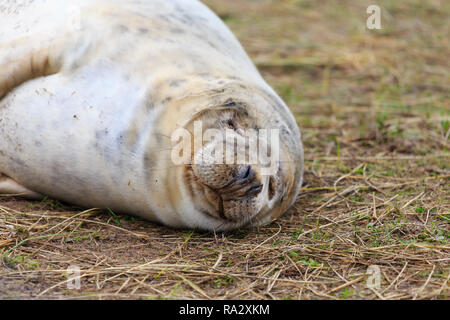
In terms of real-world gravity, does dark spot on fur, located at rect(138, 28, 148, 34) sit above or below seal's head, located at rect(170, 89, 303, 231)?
above

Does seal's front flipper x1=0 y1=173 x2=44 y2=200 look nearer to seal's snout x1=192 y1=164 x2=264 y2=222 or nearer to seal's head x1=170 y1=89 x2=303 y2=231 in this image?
seal's head x1=170 y1=89 x2=303 y2=231

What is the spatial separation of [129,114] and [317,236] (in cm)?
112

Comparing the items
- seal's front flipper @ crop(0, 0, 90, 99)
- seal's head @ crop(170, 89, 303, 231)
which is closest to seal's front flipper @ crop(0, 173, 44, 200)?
seal's front flipper @ crop(0, 0, 90, 99)

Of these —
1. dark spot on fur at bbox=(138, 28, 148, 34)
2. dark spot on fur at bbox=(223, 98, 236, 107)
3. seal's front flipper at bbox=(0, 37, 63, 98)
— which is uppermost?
dark spot on fur at bbox=(138, 28, 148, 34)

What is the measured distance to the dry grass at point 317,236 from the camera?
2869 millimetres

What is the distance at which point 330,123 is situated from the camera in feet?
18.6

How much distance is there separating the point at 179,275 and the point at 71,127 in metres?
1.00

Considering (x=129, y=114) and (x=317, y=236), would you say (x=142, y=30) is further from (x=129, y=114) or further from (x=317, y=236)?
(x=317, y=236)

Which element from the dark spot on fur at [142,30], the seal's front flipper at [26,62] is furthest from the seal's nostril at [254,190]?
the seal's front flipper at [26,62]

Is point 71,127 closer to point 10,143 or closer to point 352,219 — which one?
point 10,143

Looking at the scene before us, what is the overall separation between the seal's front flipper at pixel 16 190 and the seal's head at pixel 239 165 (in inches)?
36.7

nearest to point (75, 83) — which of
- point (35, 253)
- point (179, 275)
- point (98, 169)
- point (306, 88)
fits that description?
point (98, 169)

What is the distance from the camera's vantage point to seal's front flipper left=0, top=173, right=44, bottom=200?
373 centimetres
